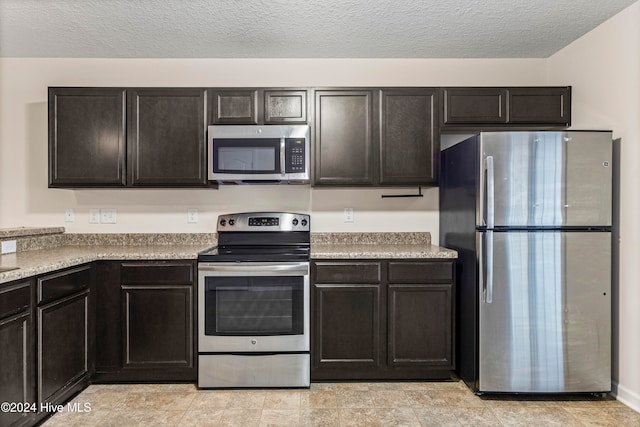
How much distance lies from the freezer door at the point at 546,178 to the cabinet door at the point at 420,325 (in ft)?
2.13

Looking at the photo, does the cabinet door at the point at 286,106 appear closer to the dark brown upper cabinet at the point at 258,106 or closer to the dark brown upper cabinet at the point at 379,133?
the dark brown upper cabinet at the point at 258,106

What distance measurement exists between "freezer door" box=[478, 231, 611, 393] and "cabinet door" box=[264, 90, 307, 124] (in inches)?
60.7

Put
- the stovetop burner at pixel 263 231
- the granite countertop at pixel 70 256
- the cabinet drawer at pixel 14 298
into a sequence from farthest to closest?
the stovetop burner at pixel 263 231
the granite countertop at pixel 70 256
the cabinet drawer at pixel 14 298

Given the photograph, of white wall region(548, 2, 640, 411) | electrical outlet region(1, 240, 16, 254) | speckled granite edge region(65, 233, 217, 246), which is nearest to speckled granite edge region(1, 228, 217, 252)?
speckled granite edge region(65, 233, 217, 246)

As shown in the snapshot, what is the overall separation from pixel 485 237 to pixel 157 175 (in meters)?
2.32

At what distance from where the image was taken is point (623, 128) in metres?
2.55

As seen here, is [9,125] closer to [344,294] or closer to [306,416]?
[344,294]

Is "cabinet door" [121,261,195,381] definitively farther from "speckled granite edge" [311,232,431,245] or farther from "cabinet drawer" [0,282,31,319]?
"speckled granite edge" [311,232,431,245]

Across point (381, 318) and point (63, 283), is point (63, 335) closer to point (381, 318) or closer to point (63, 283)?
point (63, 283)

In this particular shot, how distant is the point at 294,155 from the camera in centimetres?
295

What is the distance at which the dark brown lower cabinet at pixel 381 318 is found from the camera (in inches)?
108

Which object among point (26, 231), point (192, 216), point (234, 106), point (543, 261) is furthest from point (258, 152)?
point (543, 261)

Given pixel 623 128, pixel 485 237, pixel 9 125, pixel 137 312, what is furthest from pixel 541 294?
pixel 9 125

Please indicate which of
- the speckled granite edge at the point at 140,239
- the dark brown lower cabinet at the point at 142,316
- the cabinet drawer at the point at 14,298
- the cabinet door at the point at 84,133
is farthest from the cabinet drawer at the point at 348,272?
the cabinet door at the point at 84,133
